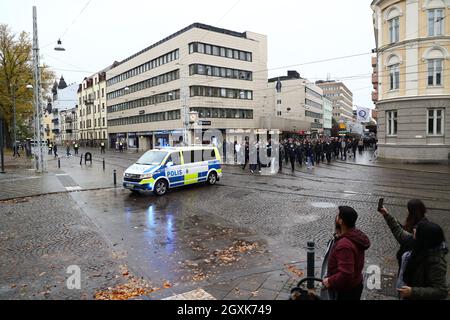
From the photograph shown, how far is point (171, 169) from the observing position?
49.5 feet

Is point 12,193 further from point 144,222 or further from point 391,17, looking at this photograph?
point 391,17

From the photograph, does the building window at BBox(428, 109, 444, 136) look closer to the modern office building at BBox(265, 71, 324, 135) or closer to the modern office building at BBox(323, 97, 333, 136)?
the modern office building at BBox(265, 71, 324, 135)

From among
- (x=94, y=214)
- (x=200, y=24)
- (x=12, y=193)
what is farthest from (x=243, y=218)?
(x=200, y=24)

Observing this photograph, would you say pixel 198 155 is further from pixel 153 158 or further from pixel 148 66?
pixel 148 66

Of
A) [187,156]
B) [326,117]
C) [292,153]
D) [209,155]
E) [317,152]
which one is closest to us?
[187,156]

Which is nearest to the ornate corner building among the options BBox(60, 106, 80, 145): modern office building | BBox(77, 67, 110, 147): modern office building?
BBox(77, 67, 110, 147): modern office building

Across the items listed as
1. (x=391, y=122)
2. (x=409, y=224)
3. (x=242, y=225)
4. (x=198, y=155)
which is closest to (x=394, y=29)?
(x=391, y=122)

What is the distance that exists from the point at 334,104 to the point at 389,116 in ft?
401

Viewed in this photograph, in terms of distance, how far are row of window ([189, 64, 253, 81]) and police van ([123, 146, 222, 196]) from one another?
3471 centimetres

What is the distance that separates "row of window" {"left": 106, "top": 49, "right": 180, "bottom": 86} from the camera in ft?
178

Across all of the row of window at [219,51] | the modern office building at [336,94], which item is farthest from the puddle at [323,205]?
the modern office building at [336,94]

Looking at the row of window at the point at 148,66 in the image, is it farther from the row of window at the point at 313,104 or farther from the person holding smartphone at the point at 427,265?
the person holding smartphone at the point at 427,265

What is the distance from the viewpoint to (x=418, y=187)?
15547mm

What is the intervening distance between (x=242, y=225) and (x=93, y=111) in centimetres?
8742
